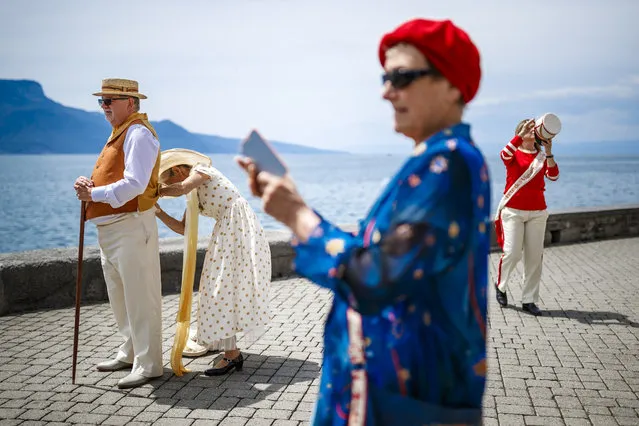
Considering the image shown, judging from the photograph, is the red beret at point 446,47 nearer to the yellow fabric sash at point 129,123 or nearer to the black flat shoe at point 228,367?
the yellow fabric sash at point 129,123

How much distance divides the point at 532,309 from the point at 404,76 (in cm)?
587

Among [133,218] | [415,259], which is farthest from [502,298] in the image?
[415,259]

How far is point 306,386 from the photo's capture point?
193 inches

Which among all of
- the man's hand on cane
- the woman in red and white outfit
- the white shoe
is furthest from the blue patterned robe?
the woman in red and white outfit

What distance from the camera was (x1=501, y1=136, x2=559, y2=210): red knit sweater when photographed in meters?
7.25

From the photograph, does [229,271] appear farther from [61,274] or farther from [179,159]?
[61,274]

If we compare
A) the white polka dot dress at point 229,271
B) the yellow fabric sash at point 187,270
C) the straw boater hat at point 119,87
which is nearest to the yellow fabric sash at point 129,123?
the straw boater hat at point 119,87

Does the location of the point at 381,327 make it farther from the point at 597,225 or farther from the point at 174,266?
the point at 597,225

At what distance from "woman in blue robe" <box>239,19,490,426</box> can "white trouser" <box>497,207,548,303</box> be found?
5.76 meters

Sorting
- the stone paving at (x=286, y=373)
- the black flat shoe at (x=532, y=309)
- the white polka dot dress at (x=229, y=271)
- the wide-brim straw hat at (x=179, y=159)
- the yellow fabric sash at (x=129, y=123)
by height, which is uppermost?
the yellow fabric sash at (x=129, y=123)

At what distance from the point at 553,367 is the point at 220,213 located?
3.05m

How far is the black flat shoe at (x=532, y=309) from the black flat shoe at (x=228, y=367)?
3.45m

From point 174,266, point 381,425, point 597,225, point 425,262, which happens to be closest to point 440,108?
point 425,262

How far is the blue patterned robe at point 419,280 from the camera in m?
1.60
